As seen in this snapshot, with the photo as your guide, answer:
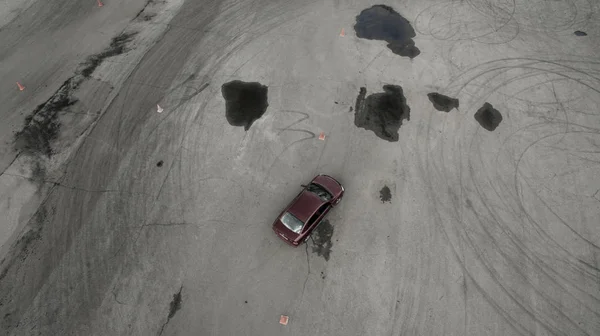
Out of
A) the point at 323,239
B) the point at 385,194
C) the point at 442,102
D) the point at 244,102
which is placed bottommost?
the point at 385,194

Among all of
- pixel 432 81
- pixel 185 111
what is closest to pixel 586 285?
pixel 432 81

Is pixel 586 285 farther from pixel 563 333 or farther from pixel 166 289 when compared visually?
pixel 166 289

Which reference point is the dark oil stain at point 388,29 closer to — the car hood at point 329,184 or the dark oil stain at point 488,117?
the dark oil stain at point 488,117

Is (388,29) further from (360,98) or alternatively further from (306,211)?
(306,211)

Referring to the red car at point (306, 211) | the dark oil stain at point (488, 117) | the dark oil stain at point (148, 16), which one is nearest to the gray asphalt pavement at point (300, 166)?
the dark oil stain at point (148, 16)

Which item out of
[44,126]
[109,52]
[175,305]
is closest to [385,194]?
[175,305]

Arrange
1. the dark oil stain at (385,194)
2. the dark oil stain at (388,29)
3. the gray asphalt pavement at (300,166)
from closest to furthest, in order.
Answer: the gray asphalt pavement at (300,166) < the dark oil stain at (385,194) < the dark oil stain at (388,29)
